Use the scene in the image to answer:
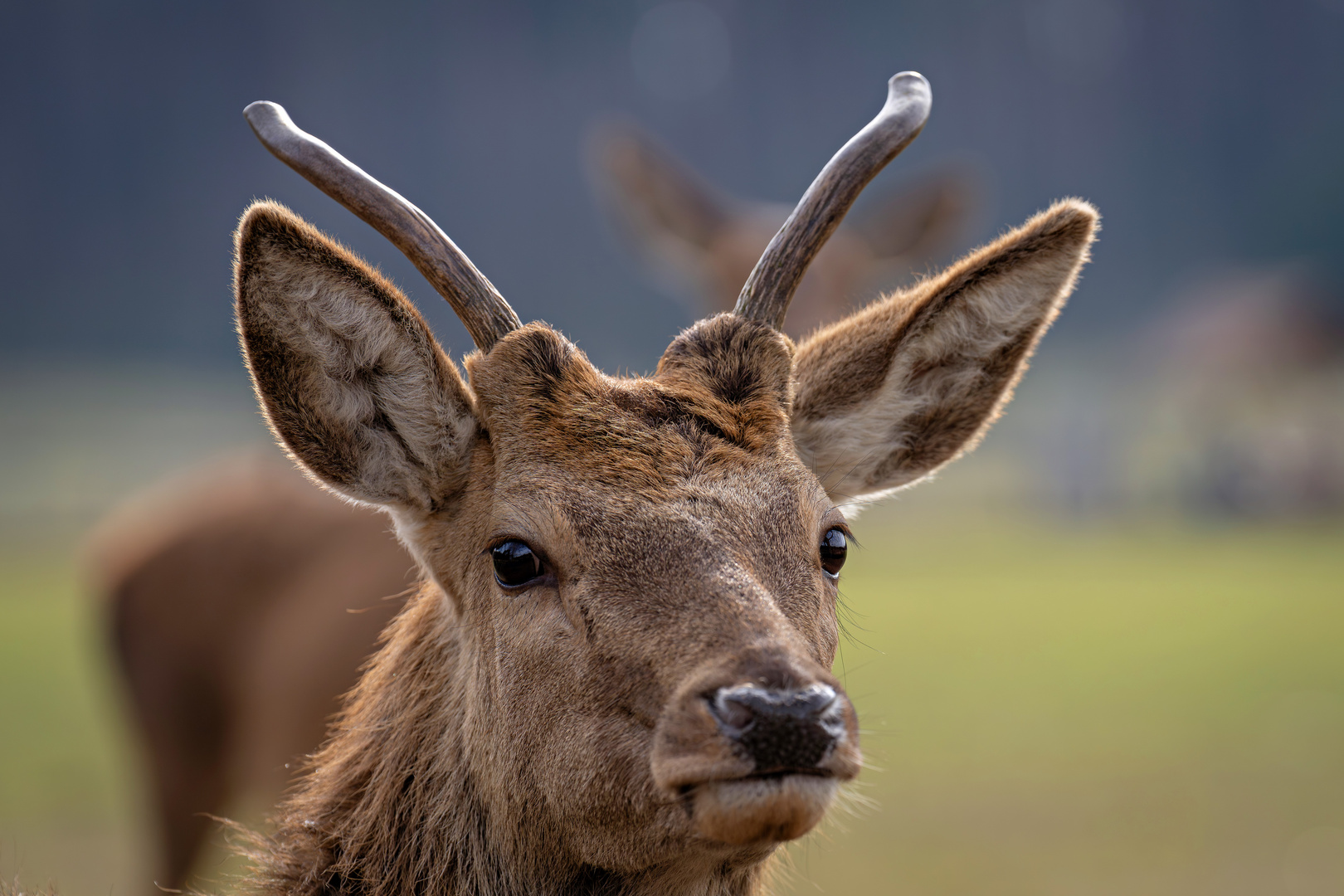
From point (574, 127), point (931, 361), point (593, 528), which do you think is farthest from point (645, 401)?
point (574, 127)

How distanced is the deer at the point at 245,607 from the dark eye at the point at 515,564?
2.93 metres

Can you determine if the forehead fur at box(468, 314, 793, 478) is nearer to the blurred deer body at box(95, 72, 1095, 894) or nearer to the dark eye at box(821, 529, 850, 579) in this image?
the blurred deer body at box(95, 72, 1095, 894)

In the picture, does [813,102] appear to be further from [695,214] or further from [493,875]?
[493,875]

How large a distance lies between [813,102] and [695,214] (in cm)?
8342

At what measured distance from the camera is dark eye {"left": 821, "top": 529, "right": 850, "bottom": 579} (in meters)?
3.30

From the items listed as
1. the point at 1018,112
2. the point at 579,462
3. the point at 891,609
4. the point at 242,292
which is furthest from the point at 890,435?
the point at 1018,112

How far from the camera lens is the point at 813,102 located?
291 ft

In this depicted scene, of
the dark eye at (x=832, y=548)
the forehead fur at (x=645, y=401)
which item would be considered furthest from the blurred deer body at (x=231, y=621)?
the dark eye at (x=832, y=548)

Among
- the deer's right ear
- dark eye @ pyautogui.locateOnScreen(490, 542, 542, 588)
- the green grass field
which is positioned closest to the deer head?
the green grass field

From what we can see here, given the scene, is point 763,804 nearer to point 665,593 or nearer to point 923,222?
point 665,593

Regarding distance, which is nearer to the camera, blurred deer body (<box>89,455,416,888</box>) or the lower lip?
the lower lip

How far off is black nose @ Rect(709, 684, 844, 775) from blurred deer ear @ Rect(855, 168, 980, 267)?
27.3 feet

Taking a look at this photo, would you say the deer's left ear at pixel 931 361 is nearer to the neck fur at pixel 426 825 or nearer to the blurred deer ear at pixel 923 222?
the neck fur at pixel 426 825

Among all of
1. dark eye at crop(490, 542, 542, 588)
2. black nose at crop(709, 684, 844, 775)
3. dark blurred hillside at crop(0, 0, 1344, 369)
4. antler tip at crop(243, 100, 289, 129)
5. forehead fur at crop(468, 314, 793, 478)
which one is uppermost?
dark blurred hillside at crop(0, 0, 1344, 369)
